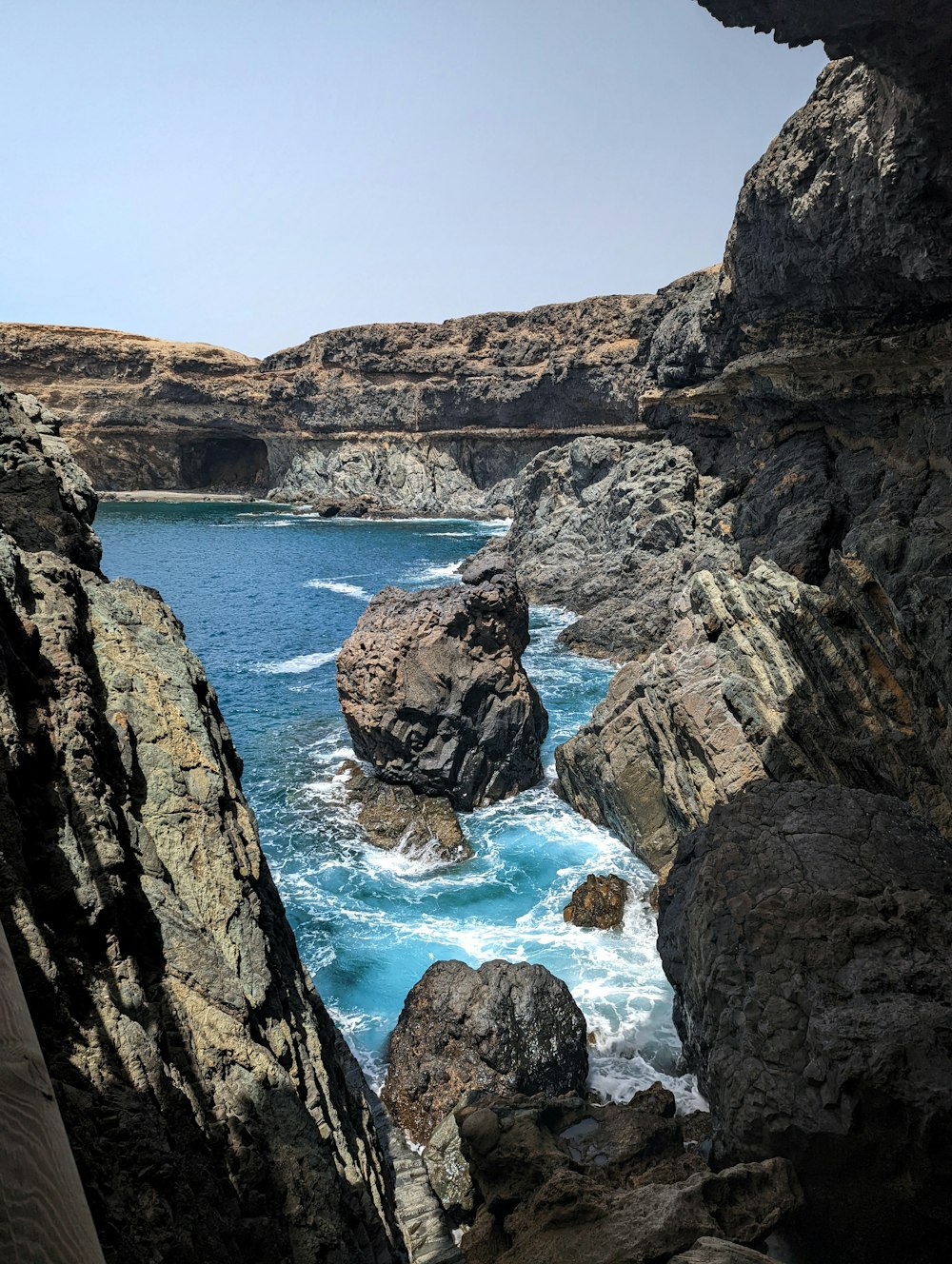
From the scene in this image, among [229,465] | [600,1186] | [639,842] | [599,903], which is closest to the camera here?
[600,1186]

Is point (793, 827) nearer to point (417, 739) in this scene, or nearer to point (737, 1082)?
point (737, 1082)

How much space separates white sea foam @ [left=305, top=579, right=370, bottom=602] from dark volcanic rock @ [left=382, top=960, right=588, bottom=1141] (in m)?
31.7

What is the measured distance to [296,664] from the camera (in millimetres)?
30547

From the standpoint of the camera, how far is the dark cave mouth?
9294 cm

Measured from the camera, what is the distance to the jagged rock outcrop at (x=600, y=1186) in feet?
18.6

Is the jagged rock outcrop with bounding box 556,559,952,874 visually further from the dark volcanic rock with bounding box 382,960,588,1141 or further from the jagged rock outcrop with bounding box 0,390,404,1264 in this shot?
the jagged rock outcrop with bounding box 0,390,404,1264

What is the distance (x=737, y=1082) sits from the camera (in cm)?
750

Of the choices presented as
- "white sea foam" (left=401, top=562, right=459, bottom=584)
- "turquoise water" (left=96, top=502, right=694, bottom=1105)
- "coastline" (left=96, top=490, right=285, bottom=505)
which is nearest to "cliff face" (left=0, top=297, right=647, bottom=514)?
"coastline" (left=96, top=490, right=285, bottom=505)

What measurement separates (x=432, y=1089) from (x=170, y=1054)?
293 inches

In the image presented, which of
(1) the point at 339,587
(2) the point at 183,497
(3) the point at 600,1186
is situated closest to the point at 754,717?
(3) the point at 600,1186

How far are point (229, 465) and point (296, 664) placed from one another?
74313 millimetres

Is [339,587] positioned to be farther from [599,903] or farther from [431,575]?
[599,903]

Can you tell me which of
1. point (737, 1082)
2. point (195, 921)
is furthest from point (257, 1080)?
point (737, 1082)

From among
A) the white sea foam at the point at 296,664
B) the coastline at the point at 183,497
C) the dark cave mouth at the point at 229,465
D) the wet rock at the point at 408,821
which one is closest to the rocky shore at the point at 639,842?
the wet rock at the point at 408,821
